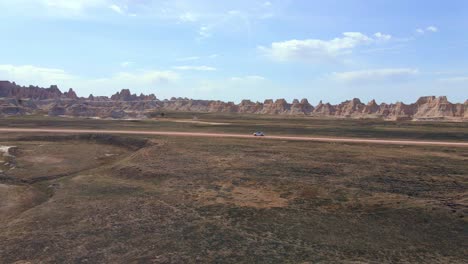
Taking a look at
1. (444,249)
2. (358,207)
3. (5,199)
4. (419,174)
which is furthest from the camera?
(419,174)

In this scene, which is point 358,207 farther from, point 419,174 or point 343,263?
point 419,174

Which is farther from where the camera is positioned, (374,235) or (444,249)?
(374,235)

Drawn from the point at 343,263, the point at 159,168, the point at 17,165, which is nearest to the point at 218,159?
the point at 159,168

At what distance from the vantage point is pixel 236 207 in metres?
23.8

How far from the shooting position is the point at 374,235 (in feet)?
63.3

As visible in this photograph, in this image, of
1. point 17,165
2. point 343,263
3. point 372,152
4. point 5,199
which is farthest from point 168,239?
point 372,152

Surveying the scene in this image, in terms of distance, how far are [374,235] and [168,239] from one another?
36.4 ft

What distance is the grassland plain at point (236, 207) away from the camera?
1734cm

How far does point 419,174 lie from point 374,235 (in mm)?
15775

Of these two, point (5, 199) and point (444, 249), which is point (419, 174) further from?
point (5, 199)

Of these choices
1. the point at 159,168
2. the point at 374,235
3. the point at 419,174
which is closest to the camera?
the point at 374,235

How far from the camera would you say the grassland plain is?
17344mm

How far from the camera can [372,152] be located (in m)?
43.3

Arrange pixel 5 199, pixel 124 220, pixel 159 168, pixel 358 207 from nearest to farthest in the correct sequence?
pixel 124 220, pixel 358 207, pixel 5 199, pixel 159 168
